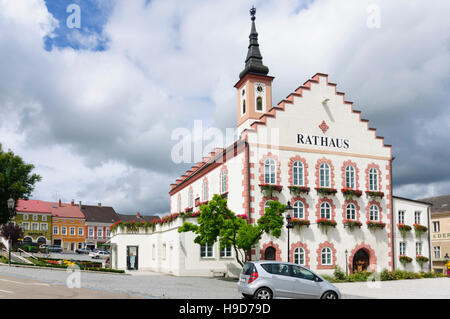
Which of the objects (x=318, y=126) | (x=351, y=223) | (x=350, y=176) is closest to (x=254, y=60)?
(x=318, y=126)

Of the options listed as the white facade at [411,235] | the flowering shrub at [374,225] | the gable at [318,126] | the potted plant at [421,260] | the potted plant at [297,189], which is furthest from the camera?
the potted plant at [421,260]

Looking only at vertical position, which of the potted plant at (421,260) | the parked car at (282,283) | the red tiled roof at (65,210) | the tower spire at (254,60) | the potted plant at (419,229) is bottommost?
the potted plant at (421,260)

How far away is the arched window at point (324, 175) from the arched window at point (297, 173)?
182 centimetres

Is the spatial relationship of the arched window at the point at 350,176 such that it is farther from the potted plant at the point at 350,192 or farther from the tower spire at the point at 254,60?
the tower spire at the point at 254,60

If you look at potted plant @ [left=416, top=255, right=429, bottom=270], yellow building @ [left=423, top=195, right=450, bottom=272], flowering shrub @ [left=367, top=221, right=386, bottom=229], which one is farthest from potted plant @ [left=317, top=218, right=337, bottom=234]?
yellow building @ [left=423, top=195, right=450, bottom=272]

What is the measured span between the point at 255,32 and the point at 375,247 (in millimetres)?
23818

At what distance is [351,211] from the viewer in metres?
34.7

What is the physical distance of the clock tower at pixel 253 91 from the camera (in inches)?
1617

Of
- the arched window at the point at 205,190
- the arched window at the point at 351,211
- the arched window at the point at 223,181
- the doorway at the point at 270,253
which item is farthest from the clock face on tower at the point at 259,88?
the doorway at the point at 270,253

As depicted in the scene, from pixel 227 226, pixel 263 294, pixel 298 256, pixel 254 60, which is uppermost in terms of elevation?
pixel 254 60

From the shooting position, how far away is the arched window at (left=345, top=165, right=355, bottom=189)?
35250 mm

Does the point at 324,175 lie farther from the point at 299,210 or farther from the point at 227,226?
the point at 227,226

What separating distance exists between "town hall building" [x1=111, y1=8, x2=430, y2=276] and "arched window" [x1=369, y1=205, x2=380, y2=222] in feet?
0.26

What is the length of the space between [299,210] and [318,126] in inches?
267
